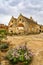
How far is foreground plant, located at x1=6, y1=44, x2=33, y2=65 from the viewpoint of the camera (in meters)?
12.9

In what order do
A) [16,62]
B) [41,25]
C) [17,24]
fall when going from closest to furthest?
[16,62] < [17,24] < [41,25]

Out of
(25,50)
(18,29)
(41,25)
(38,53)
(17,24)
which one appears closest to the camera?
(25,50)

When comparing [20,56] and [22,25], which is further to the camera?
[22,25]

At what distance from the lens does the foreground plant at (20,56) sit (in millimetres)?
12934

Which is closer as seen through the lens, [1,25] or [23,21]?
[23,21]

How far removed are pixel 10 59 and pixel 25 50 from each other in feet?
4.84

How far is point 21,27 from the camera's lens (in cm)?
4462

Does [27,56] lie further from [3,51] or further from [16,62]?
[3,51]

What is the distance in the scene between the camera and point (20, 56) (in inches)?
516

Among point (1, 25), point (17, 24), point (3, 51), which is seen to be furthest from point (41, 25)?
point (3, 51)

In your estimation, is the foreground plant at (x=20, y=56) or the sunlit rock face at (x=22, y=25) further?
the sunlit rock face at (x=22, y=25)

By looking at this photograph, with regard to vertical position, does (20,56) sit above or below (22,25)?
below

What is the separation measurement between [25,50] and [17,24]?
111ft

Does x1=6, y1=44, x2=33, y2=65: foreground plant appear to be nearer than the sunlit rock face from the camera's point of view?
Yes
